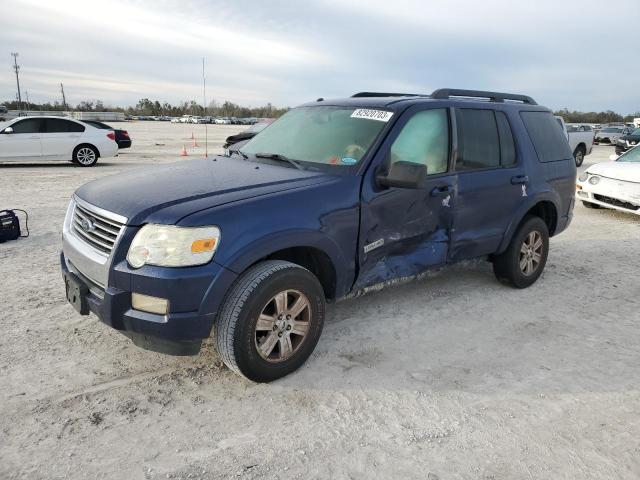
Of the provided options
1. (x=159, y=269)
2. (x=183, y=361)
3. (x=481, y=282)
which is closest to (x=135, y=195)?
(x=159, y=269)

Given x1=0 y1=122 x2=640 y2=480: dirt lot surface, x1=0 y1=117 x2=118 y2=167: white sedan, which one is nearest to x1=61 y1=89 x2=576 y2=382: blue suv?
x1=0 y1=122 x2=640 y2=480: dirt lot surface

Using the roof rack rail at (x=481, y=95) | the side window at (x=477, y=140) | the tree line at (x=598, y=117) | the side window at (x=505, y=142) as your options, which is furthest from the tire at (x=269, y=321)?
the tree line at (x=598, y=117)

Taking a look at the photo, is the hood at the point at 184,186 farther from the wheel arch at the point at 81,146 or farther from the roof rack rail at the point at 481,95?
the wheel arch at the point at 81,146

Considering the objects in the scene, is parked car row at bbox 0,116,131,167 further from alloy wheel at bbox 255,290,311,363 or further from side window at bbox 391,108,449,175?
alloy wheel at bbox 255,290,311,363

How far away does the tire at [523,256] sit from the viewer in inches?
193

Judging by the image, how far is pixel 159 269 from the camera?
108 inches

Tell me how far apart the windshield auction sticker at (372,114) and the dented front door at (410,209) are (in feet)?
0.39

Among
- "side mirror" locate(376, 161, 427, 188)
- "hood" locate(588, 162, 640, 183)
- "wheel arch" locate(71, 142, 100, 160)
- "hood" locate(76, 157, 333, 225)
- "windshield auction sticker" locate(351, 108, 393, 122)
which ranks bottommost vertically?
"wheel arch" locate(71, 142, 100, 160)

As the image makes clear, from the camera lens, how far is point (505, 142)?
4.74 meters

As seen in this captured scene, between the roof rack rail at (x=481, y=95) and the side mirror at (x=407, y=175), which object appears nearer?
the side mirror at (x=407, y=175)

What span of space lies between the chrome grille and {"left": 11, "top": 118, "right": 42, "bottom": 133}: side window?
1241cm

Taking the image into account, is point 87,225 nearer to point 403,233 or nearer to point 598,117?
point 403,233

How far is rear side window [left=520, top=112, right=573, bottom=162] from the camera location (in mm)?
5055

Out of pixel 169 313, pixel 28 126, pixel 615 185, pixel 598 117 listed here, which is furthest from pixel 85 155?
pixel 598 117
